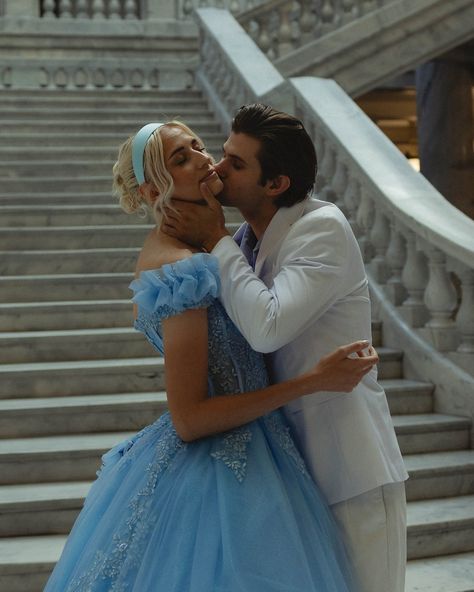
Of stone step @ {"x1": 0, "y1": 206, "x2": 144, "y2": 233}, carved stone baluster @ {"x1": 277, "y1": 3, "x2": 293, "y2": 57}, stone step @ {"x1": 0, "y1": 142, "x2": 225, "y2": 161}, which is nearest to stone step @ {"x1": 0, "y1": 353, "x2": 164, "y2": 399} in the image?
stone step @ {"x1": 0, "y1": 206, "x2": 144, "y2": 233}

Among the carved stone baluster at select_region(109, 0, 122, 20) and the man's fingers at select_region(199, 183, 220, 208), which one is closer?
the man's fingers at select_region(199, 183, 220, 208)

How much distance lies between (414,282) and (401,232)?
282mm

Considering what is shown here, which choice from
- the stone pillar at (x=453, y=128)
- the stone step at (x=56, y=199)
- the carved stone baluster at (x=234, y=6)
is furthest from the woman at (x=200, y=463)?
the carved stone baluster at (x=234, y=6)

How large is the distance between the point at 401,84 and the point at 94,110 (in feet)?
17.5

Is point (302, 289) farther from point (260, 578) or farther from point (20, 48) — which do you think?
point (20, 48)

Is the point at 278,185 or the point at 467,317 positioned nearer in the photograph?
the point at 278,185

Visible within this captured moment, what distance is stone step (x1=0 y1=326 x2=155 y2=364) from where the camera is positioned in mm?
5109

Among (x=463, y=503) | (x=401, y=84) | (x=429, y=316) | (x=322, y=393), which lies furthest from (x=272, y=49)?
(x=322, y=393)

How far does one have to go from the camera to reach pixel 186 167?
201 centimetres

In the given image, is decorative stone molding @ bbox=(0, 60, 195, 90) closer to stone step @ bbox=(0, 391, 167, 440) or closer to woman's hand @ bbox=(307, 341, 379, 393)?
stone step @ bbox=(0, 391, 167, 440)

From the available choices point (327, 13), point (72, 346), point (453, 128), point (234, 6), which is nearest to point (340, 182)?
point (72, 346)

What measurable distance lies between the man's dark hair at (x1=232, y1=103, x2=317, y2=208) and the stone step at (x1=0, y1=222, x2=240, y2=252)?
4298 mm

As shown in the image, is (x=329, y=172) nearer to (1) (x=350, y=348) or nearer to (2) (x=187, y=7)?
(1) (x=350, y=348)

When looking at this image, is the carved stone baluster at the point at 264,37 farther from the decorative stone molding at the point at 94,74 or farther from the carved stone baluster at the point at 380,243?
the carved stone baluster at the point at 380,243
